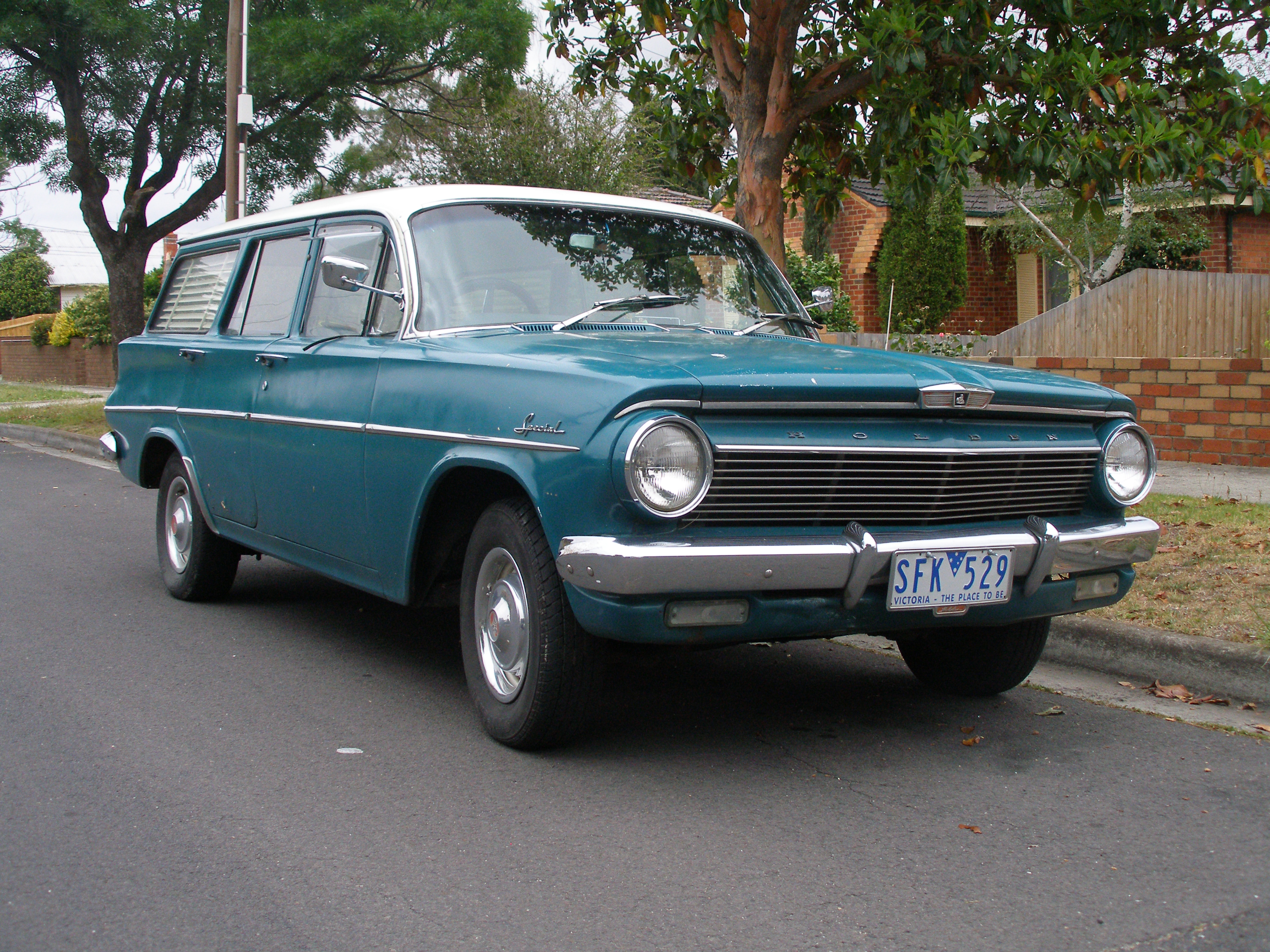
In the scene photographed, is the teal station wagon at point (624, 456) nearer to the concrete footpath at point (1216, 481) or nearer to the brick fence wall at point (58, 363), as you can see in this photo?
the concrete footpath at point (1216, 481)

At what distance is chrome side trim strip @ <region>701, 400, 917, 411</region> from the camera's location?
358cm

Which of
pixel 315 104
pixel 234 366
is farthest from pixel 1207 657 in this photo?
pixel 315 104

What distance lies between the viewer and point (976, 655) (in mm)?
4789

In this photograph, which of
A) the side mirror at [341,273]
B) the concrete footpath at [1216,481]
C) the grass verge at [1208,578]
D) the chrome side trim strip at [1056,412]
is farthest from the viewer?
the concrete footpath at [1216,481]

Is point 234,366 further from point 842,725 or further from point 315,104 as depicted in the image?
point 315,104

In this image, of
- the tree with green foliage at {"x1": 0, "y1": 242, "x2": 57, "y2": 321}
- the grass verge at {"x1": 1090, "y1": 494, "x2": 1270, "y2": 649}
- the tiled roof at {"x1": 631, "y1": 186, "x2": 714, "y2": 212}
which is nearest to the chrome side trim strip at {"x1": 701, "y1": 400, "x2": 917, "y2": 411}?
the grass verge at {"x1": 1090, "y1": 494, "x2": 1270, "y2": 649}

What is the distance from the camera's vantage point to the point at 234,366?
5.79 meters

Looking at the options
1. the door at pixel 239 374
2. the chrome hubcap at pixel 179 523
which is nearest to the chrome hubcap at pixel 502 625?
the door at pixel 239 374

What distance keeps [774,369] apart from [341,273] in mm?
1709

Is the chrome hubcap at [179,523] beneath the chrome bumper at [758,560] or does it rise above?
beneath

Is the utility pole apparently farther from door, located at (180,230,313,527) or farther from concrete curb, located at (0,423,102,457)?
door, located at (180,230,313,527)

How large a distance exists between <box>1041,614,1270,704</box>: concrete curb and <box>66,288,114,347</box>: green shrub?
28.5m

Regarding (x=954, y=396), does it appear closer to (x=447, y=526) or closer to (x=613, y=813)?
(x=613, y=813)

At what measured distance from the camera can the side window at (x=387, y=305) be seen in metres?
4.82
